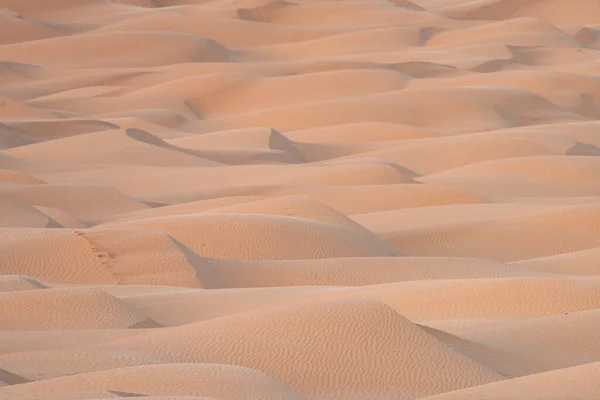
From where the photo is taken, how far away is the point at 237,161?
12586mm

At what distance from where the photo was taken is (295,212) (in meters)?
8.47

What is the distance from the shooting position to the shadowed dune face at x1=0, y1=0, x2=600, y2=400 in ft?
14.1

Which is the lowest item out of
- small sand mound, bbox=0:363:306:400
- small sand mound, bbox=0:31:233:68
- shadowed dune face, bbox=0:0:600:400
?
small sand mound, bbox=0:31:233:68

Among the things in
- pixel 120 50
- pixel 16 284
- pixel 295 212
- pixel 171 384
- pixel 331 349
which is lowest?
pixel 120 50

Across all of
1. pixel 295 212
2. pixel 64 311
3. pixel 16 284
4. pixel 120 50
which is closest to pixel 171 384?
pixel 64 311

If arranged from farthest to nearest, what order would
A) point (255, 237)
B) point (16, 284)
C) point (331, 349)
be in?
point (255, 237), point (16, 284), point (331, 349)

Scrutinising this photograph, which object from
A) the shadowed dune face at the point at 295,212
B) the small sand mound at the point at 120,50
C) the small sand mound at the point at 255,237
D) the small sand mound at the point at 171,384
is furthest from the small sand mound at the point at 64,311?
the small sand mound at the point at 120,50

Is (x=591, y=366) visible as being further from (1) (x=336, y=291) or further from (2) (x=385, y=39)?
(2) (x=385, y=39)

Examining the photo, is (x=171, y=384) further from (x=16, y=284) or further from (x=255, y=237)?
(x=255, y=237)

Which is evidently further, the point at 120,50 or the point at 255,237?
the point at 120,50

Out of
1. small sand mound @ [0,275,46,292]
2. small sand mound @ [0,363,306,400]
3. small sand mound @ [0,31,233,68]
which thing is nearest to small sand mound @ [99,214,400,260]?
small sand mound @ [0,275,46,292]

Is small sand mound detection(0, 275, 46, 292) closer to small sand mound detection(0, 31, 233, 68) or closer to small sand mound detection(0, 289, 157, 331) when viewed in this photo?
small sand mound detection(0, 289, 157, 331)

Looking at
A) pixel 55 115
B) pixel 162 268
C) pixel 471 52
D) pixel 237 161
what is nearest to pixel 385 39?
pixel 471 52

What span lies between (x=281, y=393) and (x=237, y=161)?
905 cm
